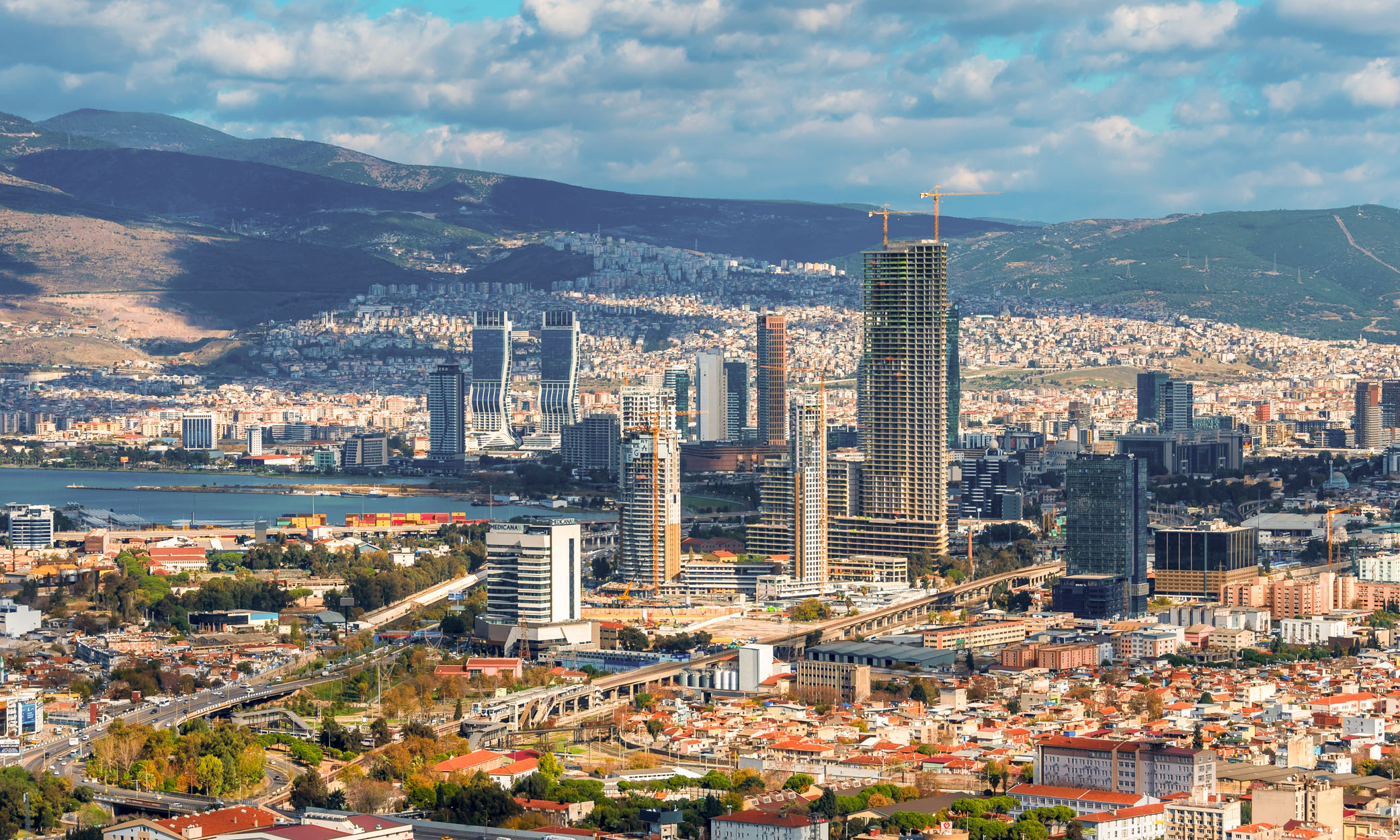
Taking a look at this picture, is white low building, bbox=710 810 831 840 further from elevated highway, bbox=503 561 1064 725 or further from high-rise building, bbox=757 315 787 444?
high-rise building, bbox=757 315 787 444

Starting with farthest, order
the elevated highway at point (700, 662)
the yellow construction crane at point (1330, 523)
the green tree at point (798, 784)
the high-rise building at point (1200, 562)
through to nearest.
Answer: the yellow construction crane at point (1330, 523) → the high-rise building at point (1200, 562) → the elevated highway at point (700, 662) → the green tree at point (798, 784)

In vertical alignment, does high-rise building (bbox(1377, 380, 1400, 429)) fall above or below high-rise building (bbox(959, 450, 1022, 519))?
above

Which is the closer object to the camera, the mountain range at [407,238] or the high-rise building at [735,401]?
the high-rise building at [735,401]

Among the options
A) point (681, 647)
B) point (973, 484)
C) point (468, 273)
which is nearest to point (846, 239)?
point (468, 273)

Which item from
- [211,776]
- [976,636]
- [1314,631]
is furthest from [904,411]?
[211,776]

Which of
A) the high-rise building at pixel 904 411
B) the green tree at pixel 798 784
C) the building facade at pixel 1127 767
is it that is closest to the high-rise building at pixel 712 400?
the high-rise building at pixel 904 411

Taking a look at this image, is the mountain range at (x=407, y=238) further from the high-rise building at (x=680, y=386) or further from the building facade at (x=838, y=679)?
the building facade at (x=838, y=679)

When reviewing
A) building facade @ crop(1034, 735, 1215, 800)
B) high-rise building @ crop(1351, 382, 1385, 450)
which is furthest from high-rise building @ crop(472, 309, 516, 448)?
building facade @ crop(1034, 735, 1215, 800)

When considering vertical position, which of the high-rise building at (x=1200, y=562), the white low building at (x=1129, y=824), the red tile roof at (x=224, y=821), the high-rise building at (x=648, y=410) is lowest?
the white low building at (x=1129, y=824)
